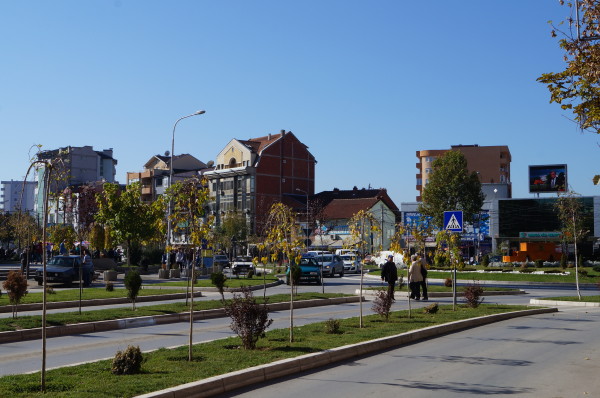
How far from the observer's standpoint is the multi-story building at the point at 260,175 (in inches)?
4225

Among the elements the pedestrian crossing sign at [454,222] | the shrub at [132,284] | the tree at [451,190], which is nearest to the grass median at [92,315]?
the shrub at [132,284]

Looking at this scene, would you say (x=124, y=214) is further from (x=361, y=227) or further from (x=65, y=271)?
(x=361, y=227)

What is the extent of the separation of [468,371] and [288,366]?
9.42 feet

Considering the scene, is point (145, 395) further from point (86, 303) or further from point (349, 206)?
point (349, 206)

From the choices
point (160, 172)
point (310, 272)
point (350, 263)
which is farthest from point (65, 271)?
point (160, 172)

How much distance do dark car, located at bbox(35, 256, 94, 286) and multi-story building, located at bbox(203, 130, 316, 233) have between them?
66.8 meters

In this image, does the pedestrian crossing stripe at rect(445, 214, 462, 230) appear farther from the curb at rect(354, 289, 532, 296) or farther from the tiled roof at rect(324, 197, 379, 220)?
the tiled roof at rect(324, 197, 379, 220)

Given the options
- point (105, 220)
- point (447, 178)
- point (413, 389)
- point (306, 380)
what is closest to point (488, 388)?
point (413, 389)

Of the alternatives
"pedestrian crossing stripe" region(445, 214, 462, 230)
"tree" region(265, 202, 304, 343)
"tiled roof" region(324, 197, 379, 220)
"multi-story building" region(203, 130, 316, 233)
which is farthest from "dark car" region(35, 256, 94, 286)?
"tiled roof" region(324, 197, 379, 220)

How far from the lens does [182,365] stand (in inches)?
428

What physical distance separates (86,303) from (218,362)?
49.0 feet

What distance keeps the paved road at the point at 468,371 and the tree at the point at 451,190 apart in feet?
152

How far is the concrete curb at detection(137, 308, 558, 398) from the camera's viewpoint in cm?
904

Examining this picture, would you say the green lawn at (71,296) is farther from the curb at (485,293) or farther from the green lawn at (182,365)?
the green lawn at (182,365)
